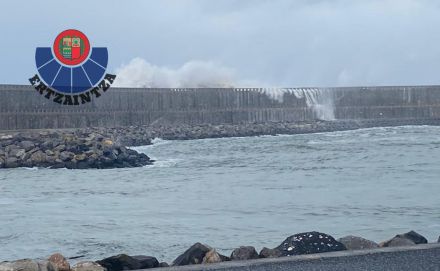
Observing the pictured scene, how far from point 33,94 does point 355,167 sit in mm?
16111

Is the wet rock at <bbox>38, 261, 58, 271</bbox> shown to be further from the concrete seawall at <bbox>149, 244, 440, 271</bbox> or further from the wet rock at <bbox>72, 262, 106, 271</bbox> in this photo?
the concrete seawall at <bbox>149, 244, 440, 271</bbox>

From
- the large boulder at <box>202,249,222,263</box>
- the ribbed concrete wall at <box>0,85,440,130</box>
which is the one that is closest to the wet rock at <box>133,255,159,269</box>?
the large boulder at <box>202,249,222,263</box>

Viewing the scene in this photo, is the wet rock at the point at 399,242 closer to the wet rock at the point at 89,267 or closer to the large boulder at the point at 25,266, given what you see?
the wet rock at the point at 89,267

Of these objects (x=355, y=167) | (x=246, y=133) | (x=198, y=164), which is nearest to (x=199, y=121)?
(x=246, y=133)

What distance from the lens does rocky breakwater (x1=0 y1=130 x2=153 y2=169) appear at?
19859mm

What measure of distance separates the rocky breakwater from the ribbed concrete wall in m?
6.75

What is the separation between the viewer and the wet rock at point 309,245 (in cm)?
529

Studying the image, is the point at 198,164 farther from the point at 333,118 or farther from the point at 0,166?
the point at 333,118

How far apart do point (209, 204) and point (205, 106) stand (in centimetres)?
2811

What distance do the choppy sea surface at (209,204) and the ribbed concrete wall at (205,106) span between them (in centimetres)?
1025

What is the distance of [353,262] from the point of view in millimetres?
4441

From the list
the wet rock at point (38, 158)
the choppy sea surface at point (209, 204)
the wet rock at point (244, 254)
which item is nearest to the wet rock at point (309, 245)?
the wet rock at point (244, 254)

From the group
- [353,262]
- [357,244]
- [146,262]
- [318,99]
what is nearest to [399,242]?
[357,244]

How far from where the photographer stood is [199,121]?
129 feet
